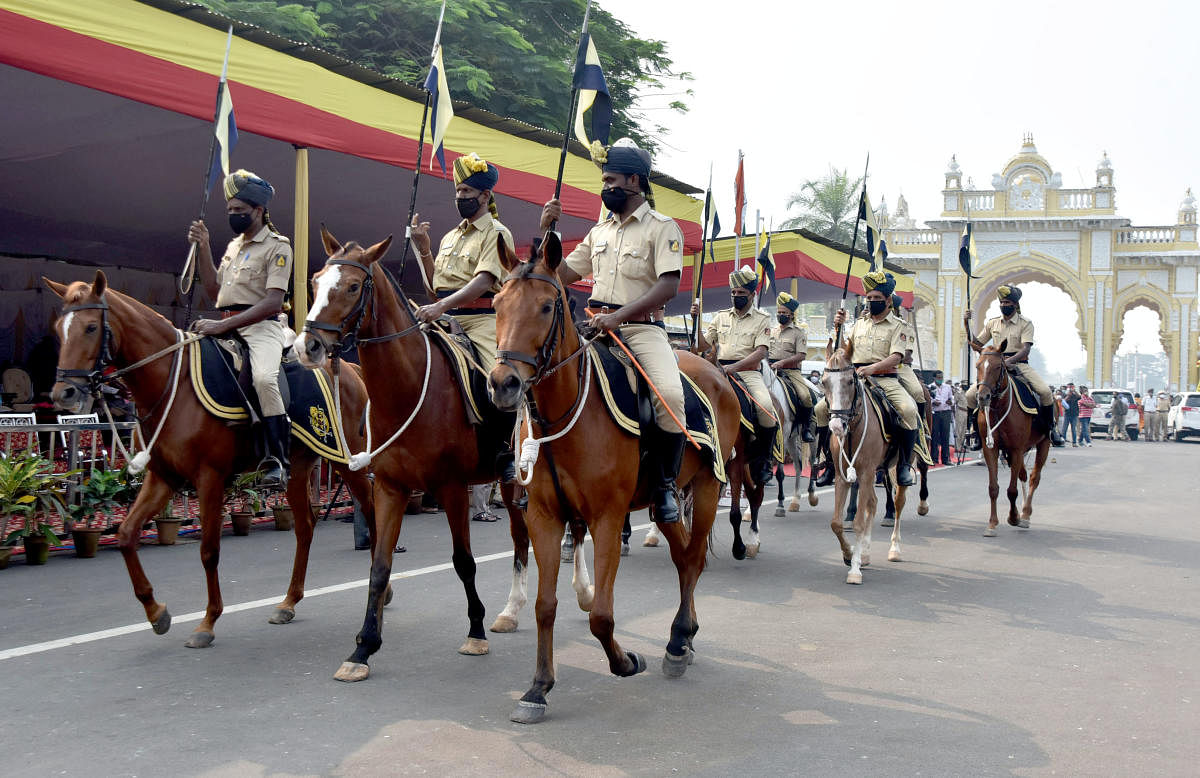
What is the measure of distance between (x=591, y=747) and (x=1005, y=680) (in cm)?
263

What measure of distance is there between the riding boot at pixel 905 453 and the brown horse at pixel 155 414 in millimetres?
6149

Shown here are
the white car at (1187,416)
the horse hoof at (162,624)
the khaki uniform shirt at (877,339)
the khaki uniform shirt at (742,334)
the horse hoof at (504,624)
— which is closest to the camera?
the horse hoof at (162,624)

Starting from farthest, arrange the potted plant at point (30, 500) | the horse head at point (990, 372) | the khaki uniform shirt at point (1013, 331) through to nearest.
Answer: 1. the khaki uniform shirt at point (1013, 331)
2. the horse head at point (990, 372)
3. the potted plant at point (30, 500)

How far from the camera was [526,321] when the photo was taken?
15.1 feet

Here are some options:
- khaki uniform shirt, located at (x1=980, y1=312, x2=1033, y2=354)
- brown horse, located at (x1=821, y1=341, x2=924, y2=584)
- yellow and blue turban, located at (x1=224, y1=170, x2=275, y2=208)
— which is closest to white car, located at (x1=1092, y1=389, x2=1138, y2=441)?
khaki uniform shirt, located at (x1=980, y1=312, x2=1033, y2=354)

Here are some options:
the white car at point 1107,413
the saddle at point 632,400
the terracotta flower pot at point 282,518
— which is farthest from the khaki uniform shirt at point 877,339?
the white car at point 1107,413

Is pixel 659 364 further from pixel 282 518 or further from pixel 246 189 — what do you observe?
pixel 282 518

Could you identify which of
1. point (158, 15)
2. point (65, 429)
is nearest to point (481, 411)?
point (65, 429)

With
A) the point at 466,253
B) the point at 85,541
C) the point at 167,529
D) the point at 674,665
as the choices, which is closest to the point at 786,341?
the point at 466,253

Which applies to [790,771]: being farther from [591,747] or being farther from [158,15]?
[158,15]

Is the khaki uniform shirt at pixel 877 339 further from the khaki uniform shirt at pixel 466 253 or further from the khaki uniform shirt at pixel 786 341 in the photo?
the khaki uniform shirt at pixel 466 253

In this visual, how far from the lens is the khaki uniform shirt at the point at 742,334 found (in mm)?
10688

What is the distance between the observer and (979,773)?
415 centimetres

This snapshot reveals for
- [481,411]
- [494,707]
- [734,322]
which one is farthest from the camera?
[734,322]
